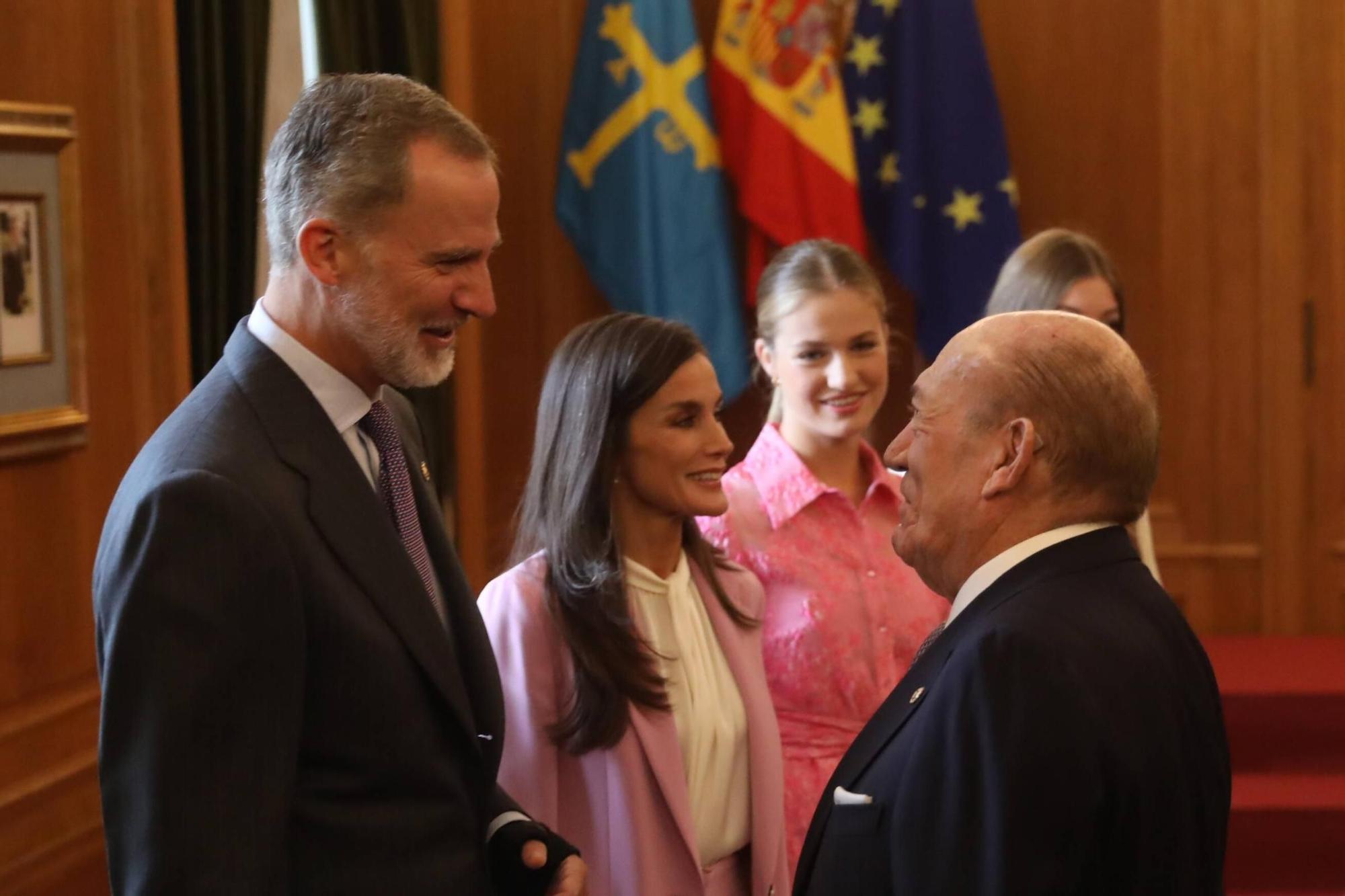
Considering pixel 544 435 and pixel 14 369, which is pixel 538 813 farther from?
pixel 14 369

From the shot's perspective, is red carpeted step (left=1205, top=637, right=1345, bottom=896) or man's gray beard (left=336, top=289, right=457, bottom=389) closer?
man's gray beard (left=336, top=289, right=457, bottom=389)

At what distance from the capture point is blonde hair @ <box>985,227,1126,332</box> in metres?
3.43

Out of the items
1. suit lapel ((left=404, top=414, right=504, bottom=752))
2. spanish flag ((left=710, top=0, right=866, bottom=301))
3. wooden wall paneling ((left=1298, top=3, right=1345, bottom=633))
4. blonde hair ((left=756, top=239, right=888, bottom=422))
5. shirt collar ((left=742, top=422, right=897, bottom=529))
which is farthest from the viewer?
wooden wall paneling ((left=1298, top=3, right=1345, bottom=633))

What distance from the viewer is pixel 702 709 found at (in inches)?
92.9

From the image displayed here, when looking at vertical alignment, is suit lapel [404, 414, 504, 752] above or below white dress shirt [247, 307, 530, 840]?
below

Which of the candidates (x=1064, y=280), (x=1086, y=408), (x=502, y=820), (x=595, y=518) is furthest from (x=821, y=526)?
(x=1086, y=408)

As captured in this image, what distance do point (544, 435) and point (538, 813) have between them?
61 centimetres

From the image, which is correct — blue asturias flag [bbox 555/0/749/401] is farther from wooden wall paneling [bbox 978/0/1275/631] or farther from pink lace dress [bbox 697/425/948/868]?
pink lace dress [bbox 697/425/948/868]

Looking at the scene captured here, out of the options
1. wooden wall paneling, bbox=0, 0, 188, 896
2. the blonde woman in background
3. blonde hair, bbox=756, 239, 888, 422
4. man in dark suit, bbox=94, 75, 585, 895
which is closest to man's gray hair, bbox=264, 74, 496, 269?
man in dark suit, bbox=94, 75, 585, 895

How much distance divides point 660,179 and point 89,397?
250 cm

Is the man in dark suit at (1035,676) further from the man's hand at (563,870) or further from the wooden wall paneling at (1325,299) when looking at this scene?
the wooden wall paneling at (1325,299)

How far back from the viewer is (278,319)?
171 cm

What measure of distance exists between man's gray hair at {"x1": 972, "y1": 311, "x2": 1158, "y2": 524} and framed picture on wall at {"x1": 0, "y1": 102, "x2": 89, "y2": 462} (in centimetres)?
170

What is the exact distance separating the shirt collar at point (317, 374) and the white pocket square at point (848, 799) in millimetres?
688
